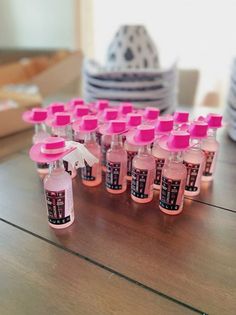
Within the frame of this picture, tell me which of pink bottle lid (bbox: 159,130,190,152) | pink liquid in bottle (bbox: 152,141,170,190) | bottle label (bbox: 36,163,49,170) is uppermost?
pink bottle lid (bbox: 159,130,190,152)

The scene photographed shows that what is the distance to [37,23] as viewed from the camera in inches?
101

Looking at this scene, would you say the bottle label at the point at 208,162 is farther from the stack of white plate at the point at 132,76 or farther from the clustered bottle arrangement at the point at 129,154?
the stack of white plate at the point at 132,76

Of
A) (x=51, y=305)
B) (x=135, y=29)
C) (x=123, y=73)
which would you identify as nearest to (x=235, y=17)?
(x=135, y=29)

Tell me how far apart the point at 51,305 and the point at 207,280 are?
230 mm

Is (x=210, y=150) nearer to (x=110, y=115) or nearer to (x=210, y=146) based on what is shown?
(x=210, y=146)

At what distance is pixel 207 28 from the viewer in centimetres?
195

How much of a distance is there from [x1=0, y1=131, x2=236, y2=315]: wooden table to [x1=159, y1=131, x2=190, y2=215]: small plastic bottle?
0.02m

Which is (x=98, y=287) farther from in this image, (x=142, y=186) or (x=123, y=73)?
(x=123, y=73)

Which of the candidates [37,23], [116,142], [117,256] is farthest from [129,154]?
[37,23]

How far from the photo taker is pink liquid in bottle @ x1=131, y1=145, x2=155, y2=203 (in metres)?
0.59

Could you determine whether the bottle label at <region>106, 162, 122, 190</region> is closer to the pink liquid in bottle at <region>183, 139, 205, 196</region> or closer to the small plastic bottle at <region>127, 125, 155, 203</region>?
the small plastic bottle at <region>127, 125, 155, 203</region>

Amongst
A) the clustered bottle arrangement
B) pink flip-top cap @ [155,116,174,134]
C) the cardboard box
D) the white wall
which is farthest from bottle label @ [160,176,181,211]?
the white wall

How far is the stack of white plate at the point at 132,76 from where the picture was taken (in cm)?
108

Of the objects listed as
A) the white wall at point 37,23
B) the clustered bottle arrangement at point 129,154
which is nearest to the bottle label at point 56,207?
the clustered bottle arrangement at point 129,154
